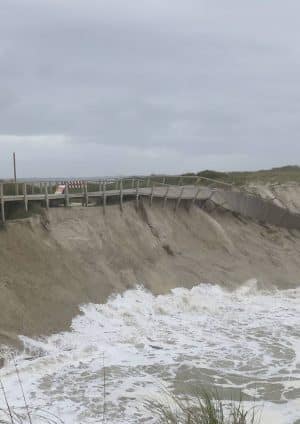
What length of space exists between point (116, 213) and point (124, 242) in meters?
1.27

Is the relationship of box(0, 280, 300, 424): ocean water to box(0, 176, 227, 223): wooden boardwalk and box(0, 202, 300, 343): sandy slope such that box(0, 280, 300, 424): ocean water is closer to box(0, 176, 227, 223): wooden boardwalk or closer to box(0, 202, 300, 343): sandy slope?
box(0, 202, 300, 343): sandy slope

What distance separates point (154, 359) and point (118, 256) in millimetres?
5420

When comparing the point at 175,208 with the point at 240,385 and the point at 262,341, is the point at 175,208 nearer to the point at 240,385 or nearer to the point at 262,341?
the point at 262,341

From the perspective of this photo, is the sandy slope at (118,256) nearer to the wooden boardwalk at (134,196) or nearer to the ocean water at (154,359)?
the wooden boardwalk at (134,196)

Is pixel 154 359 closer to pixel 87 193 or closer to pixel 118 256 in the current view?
pixel 118 256

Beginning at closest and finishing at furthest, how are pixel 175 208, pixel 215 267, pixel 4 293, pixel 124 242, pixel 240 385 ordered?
pixel 240 385 < pixel 4 293 < pixel 124 242 < pixel 215 267 < pixel 175 208

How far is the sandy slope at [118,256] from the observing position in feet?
42.3

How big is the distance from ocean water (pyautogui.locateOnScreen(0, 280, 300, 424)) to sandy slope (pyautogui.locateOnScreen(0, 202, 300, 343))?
557 mm

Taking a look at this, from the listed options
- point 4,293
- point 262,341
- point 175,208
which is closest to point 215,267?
Result: point 175,208

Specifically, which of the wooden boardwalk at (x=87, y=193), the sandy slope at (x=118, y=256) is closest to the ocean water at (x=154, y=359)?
the sandy slope at (x=118, y=256)

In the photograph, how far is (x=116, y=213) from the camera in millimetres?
18141

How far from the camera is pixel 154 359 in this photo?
11523 millimetres

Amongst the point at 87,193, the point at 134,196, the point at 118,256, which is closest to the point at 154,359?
the point at 118,256

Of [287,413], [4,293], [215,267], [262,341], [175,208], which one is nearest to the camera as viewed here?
[287,413]
